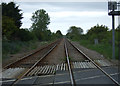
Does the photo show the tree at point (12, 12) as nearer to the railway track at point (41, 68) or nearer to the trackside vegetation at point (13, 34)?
the trackside vegetation at point (13, 34)

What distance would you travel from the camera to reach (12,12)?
2809 centimetres

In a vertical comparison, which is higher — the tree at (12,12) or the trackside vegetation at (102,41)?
the tree at (12,12)

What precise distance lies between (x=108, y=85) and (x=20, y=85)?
265 centimetres

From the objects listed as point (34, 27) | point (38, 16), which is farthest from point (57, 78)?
point (38, 16)

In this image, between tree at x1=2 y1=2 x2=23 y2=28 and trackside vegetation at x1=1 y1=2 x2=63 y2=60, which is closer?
trackside vegetation at x1=1 y1=2 x2=63 y2=60

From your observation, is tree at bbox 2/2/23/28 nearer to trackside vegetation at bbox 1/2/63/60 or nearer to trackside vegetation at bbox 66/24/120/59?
trackside vegetation at bbox 1/2/63/60

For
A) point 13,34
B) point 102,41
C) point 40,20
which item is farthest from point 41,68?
point 40,20

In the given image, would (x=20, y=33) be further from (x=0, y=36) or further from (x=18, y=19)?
(x=0, y=36)

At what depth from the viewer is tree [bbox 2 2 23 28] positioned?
27.2 meters

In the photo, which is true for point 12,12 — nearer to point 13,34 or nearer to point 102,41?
point 13,34

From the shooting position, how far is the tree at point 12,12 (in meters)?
27.2

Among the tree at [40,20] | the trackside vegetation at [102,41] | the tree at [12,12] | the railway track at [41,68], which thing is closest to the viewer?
the railway track at [41,68]

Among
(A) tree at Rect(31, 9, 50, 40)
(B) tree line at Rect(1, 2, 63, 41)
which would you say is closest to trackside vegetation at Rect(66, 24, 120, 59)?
(B) tree line at Rect(1, 2, 63, 41)

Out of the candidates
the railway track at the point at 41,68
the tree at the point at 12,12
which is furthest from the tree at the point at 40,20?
the railway track at the point at 41,68
